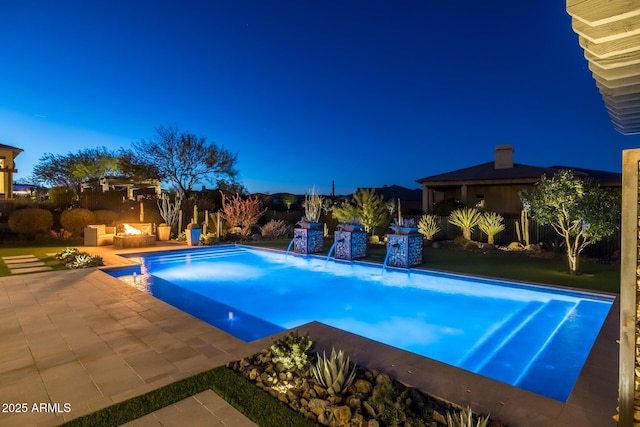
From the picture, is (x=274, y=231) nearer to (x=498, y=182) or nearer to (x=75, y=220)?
(x=75, y=220)

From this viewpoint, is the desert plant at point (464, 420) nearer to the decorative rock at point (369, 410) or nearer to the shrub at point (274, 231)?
the decorative rock at point (369, 410)

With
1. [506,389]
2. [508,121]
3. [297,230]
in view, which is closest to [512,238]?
[297,230]

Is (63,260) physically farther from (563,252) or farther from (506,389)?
(563,252)

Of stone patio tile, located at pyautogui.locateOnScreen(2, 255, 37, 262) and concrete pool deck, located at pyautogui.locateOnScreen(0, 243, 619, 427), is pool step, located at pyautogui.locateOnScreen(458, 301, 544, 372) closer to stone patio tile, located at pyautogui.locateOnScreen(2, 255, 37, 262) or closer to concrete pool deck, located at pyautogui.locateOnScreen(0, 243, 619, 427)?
concrete pool deck, located at pyautogui.locateOnScreen(0, 243, 619, 427)

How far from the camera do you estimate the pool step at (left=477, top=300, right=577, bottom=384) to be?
3.78 metres

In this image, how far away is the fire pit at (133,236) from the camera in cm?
1138

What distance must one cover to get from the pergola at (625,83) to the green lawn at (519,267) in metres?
4.84

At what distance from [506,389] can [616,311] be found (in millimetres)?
3273

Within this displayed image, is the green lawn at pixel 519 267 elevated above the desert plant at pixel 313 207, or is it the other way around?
the desert plant at pixel 313 207

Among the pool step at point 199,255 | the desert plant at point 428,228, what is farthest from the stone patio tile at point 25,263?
the desert plant at point 428,228

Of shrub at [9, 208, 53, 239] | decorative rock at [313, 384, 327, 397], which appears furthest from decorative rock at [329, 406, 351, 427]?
shrub at [9, 208, 53, 239]

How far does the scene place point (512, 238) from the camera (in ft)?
40.6

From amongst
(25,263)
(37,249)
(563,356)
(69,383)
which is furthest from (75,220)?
(563,356)

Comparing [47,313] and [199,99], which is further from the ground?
[199,99]
